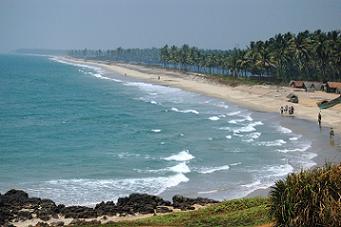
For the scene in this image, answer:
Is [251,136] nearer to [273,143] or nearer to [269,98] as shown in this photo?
[273,143]

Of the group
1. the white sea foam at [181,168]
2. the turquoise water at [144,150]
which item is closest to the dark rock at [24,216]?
the turquoise water at [144,150]

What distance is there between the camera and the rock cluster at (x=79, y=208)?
958 inches

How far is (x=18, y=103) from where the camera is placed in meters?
82.0

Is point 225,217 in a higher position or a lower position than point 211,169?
higher

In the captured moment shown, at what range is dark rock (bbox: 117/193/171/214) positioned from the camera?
2492 cm

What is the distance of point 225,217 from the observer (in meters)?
18.3

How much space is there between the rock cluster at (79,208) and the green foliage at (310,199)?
12.4 meters

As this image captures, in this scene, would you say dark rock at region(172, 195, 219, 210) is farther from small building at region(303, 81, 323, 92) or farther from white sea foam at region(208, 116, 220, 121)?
small building at region(303, 81, 323, 92)

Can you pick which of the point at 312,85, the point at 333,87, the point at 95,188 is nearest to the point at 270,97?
the point at 333,87

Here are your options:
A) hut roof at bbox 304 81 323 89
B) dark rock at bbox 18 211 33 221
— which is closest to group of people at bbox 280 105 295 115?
hut roof at bbox 304 81 323 89

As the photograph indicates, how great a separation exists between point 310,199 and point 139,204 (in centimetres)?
1424

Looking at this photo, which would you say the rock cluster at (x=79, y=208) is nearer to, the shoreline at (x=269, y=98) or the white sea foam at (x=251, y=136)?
the shoreline at (x=269, y=98)

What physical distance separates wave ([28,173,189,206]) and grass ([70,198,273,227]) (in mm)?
9187

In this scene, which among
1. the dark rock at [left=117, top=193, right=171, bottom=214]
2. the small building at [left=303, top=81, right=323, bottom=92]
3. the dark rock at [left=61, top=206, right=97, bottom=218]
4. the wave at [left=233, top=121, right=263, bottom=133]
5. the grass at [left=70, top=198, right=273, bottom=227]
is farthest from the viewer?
the small building at [left=303, top=81, right=323, bottom=92]
